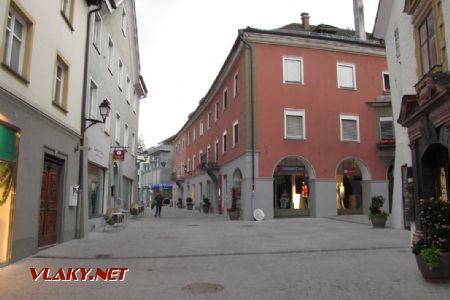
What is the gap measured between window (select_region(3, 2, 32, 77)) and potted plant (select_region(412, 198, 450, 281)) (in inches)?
337

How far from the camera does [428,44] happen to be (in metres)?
11.2

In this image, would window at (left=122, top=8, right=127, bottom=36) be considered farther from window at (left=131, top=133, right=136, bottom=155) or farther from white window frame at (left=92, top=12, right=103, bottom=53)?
window at (left=131, top=133, right=136, bottom=155)

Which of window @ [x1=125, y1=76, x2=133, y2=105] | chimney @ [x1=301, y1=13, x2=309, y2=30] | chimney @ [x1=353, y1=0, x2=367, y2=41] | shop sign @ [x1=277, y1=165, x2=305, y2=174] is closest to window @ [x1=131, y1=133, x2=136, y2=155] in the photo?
window @ [x1=125, y1=76, x2=133, y2=105]

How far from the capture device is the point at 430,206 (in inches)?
285

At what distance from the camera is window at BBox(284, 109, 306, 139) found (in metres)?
25.1

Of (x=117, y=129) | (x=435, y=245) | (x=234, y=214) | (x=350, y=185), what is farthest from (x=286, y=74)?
(x=435, y=245)

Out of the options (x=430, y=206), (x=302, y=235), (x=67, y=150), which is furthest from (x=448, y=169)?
(x=67, y=150)

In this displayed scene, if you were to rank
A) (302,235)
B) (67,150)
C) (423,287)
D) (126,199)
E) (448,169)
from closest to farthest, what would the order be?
(423,287)
(448,169)
(67,150)
(302,235)
(126,199)

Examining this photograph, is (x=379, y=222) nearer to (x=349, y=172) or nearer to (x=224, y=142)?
(x=349, y=172)

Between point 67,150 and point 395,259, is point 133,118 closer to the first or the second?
point 67,150

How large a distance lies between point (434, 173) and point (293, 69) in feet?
53.5

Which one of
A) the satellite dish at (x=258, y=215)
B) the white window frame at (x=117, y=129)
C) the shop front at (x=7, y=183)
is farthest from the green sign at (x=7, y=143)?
the satellite dish at (x=258, y=215)

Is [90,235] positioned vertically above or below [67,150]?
below

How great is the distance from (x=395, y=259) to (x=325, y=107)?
56.5 feet
